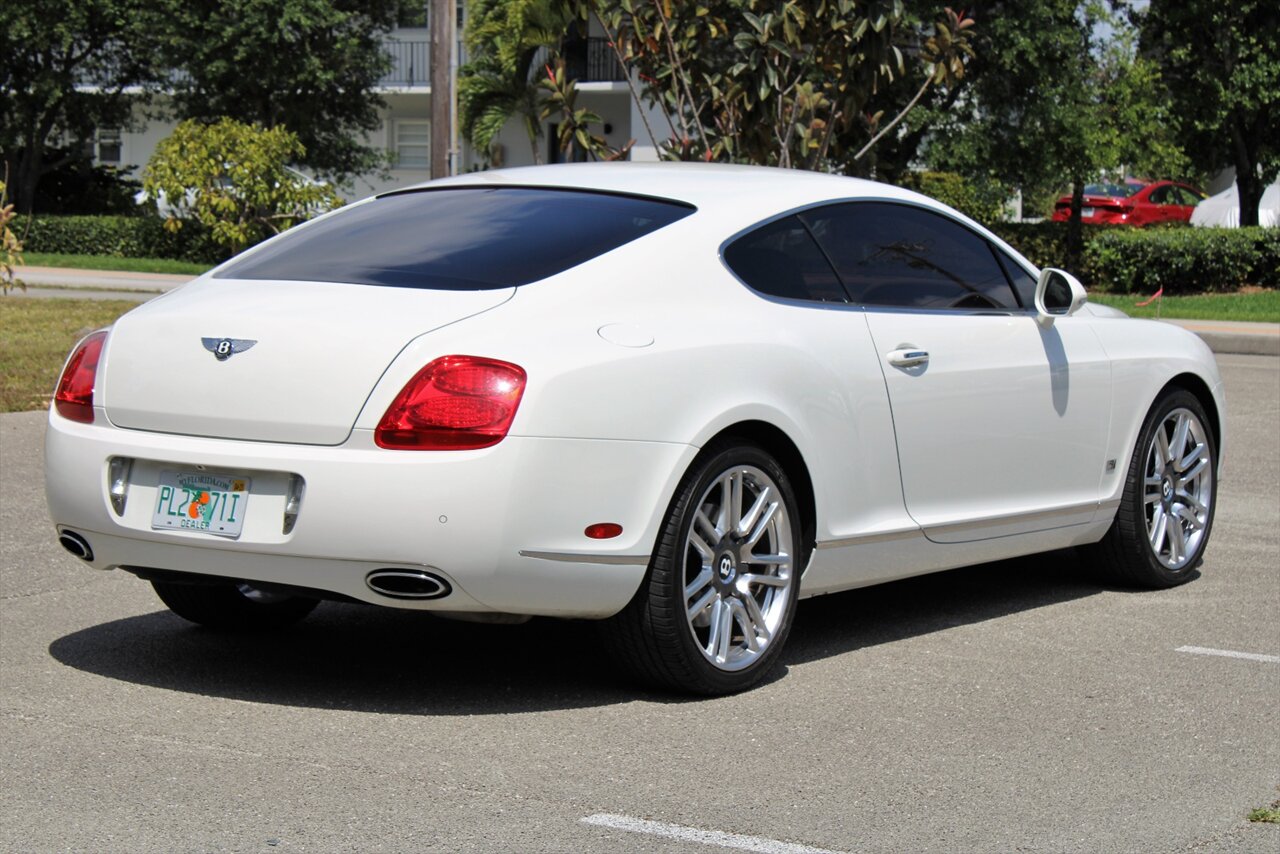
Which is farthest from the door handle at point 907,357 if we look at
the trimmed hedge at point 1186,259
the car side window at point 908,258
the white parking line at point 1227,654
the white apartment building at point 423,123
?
the white apartment building at point 423,123

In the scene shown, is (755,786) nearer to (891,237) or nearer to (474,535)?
(474,535)

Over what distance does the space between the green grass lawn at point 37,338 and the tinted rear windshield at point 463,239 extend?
6.44 m

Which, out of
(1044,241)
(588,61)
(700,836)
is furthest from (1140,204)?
(700,836)

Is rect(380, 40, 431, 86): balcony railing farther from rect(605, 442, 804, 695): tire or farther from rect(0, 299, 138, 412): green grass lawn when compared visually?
rect(605, 442, 804, 695): tire

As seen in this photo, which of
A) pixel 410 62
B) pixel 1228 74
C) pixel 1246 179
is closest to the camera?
pixel 1228 74

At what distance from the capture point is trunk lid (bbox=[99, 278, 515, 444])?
4.83m

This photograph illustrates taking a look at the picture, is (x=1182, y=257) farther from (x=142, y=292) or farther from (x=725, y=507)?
(x=725, y=507)

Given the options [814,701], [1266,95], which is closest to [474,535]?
[814,701]

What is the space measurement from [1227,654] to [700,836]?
8.68 ft

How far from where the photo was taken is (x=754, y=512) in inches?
212

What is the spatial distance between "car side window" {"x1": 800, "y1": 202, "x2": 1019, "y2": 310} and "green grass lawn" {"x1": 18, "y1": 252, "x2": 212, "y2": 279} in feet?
74.7

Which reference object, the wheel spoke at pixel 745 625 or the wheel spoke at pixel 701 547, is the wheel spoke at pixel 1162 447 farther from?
the wheel spoke at pixel 701 547

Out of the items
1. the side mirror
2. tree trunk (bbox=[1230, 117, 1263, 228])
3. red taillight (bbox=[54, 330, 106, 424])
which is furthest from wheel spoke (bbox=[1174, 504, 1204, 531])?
tree trunk (bbox=[1230, 117, 1263, 228])

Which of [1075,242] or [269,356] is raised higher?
[269,356]
